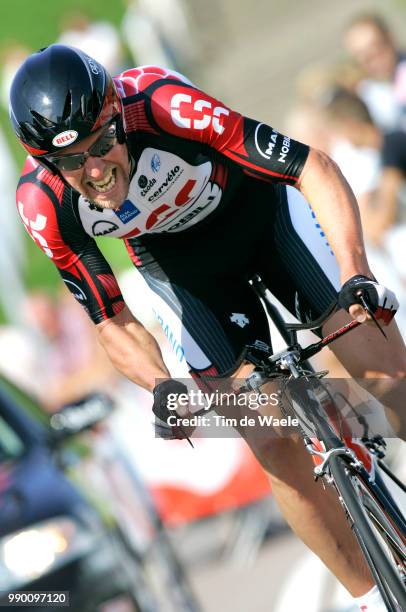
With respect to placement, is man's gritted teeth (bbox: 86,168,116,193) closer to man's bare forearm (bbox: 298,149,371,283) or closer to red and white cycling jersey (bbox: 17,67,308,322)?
red and white cycling jersey (bbox: 17,67,308,322)

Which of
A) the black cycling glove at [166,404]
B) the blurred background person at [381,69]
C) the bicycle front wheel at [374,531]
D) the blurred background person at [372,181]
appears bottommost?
the bicycle front wheel at [374,531]

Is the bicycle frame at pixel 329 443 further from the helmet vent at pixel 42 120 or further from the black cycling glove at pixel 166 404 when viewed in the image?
the helmet vent at pixel 42 120

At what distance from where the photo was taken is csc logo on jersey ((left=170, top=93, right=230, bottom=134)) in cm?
485

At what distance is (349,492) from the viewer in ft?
14.4

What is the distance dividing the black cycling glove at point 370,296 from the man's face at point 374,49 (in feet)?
19.8

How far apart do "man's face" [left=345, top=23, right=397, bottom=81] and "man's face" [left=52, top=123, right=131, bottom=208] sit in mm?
5614

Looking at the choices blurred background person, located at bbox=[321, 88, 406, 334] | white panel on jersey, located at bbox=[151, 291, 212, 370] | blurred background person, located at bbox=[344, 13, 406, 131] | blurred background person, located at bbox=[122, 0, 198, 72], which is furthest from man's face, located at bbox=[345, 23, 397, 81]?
white panel on jersey, located at bbox=[151, 291, 212, 370]

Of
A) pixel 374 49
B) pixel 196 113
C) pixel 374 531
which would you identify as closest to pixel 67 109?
pixel 196 113

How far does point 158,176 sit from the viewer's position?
16.7 feet

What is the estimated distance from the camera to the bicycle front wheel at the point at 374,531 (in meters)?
4.26

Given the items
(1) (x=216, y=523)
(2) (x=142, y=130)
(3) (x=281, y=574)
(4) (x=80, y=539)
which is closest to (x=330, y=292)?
(2) (x=142, y=130)

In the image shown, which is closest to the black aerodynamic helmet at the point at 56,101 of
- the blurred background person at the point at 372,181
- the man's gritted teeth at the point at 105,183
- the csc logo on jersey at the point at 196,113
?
the man's gritted teeth at the point at 105,183

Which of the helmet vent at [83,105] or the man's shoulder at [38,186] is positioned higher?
the man's shoulder at [38,186]

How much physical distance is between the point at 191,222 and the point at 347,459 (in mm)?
1429
